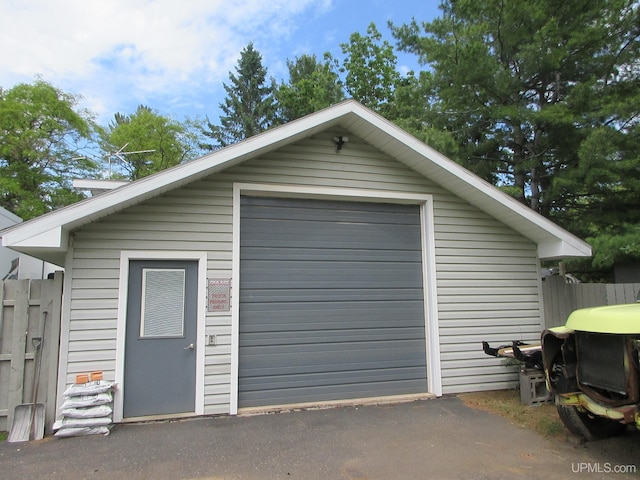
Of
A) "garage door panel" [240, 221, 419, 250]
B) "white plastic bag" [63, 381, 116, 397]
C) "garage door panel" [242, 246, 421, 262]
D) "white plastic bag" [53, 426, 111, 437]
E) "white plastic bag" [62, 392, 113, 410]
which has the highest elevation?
"garage door panel" [240, 221, 419, 250]

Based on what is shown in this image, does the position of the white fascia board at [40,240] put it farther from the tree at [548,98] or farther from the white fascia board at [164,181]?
the tree at [548,98]

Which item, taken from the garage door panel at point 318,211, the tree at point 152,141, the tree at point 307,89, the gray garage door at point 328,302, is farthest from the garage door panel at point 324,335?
the tree at point 152,141

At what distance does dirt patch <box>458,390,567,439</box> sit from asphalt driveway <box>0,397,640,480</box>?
222 millimetres

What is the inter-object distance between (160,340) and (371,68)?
68.6ft

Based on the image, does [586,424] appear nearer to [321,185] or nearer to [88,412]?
[321,185]

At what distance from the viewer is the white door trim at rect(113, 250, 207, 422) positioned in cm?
505

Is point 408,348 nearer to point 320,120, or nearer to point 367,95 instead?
point 320,120

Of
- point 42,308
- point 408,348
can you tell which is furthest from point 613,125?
point 42,308

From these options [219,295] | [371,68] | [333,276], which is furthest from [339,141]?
[371,68]

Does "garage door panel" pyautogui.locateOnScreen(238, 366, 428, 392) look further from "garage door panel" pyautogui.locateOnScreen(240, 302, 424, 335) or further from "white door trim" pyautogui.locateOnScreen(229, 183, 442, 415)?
"garage door panel" pyautogui.locateOnScreen(240, 302, 424, 335)

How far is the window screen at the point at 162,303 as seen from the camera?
17.4 feet

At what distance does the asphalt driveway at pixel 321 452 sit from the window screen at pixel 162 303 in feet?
3.86

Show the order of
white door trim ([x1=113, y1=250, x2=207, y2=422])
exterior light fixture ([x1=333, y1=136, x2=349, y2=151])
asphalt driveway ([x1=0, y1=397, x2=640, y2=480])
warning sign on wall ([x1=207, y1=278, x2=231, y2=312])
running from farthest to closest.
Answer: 1. exterior light fixture ([x1=333, y1=136, x2=349, y2=151])
2. warning sign on wall ([x1=207, y1=278, x2=231, y2=312])
3. white door trim ([x1=113, y1=250, x2=207, y2=422])
4. asphalt driveway ([x1=0, y1=397, x2=640, y2=480])

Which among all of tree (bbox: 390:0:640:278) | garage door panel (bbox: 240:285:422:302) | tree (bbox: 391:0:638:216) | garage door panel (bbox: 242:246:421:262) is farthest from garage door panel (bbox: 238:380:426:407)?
tree (bbox: 391:0:638:216)
